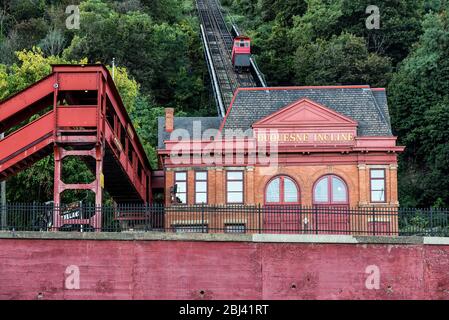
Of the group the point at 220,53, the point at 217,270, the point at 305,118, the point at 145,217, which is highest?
the point at 220,53

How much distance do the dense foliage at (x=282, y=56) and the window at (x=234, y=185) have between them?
10.7m

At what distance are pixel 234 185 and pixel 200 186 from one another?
166 centimetres

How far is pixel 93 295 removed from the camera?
3325 centimetres

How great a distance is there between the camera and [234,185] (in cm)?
4906

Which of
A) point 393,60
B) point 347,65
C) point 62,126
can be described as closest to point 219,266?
point 62,126

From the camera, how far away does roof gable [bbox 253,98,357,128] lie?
48.8 meters

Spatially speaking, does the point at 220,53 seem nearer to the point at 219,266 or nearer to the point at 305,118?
the point at 305,118

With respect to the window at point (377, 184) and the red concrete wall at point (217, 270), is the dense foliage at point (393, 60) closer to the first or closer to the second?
the window at point (377, 184)

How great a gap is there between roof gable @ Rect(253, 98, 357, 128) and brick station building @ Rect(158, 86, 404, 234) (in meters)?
0.05

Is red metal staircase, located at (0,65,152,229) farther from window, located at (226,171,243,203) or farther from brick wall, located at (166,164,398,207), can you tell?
window, located at (226,171,243,203)

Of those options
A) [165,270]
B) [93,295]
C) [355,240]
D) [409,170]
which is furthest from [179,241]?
[409,170]

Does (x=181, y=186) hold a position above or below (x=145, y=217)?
above

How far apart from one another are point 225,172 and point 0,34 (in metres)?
45.3

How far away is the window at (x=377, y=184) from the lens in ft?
159
